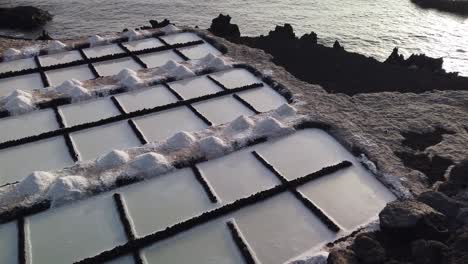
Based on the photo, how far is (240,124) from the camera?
7094 millimetres

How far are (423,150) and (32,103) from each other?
6435 mm

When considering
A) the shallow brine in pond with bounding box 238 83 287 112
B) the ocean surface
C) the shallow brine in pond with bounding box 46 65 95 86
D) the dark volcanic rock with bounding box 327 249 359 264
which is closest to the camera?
the dark volcanic rock with bounding box 327 249 359 264

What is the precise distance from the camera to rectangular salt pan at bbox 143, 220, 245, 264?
491cm

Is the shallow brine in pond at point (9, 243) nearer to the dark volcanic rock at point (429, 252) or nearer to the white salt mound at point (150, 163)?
the white salt mound at point (150, 163)

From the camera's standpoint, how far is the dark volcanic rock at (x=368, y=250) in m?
4.62

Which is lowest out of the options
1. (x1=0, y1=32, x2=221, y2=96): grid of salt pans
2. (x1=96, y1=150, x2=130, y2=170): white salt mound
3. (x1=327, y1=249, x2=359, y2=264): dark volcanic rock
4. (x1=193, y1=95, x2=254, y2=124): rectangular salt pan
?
(x1=327, y1=249, x2=359, y2=264): dark volcanic rock

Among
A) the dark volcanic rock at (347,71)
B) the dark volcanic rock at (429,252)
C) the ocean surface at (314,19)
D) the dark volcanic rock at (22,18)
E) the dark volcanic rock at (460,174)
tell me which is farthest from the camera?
the dark volcanic rock at (22,18)

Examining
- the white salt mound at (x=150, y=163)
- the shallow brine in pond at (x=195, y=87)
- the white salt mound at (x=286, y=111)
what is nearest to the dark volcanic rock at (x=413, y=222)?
the white salt mound at (x=286, y=111)

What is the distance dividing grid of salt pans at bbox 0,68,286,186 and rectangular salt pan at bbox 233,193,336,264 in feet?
6.83

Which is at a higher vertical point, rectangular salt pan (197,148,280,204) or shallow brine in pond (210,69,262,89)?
shallow brine in pond (210,69,262,89)

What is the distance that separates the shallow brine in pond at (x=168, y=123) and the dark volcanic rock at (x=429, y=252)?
3750 millimetres

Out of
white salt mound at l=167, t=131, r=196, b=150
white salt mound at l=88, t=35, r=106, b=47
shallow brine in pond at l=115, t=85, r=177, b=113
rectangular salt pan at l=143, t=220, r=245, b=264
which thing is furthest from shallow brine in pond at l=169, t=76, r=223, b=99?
rectangular salt pan at l=143, t=220, r=245, b=264

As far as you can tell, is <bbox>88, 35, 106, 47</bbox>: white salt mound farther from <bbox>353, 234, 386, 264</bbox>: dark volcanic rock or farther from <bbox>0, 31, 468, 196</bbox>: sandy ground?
<bbox>353, 234, 386, 264</bbox>: dark volcanic rock

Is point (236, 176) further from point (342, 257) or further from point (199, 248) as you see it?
point (342, 257)
